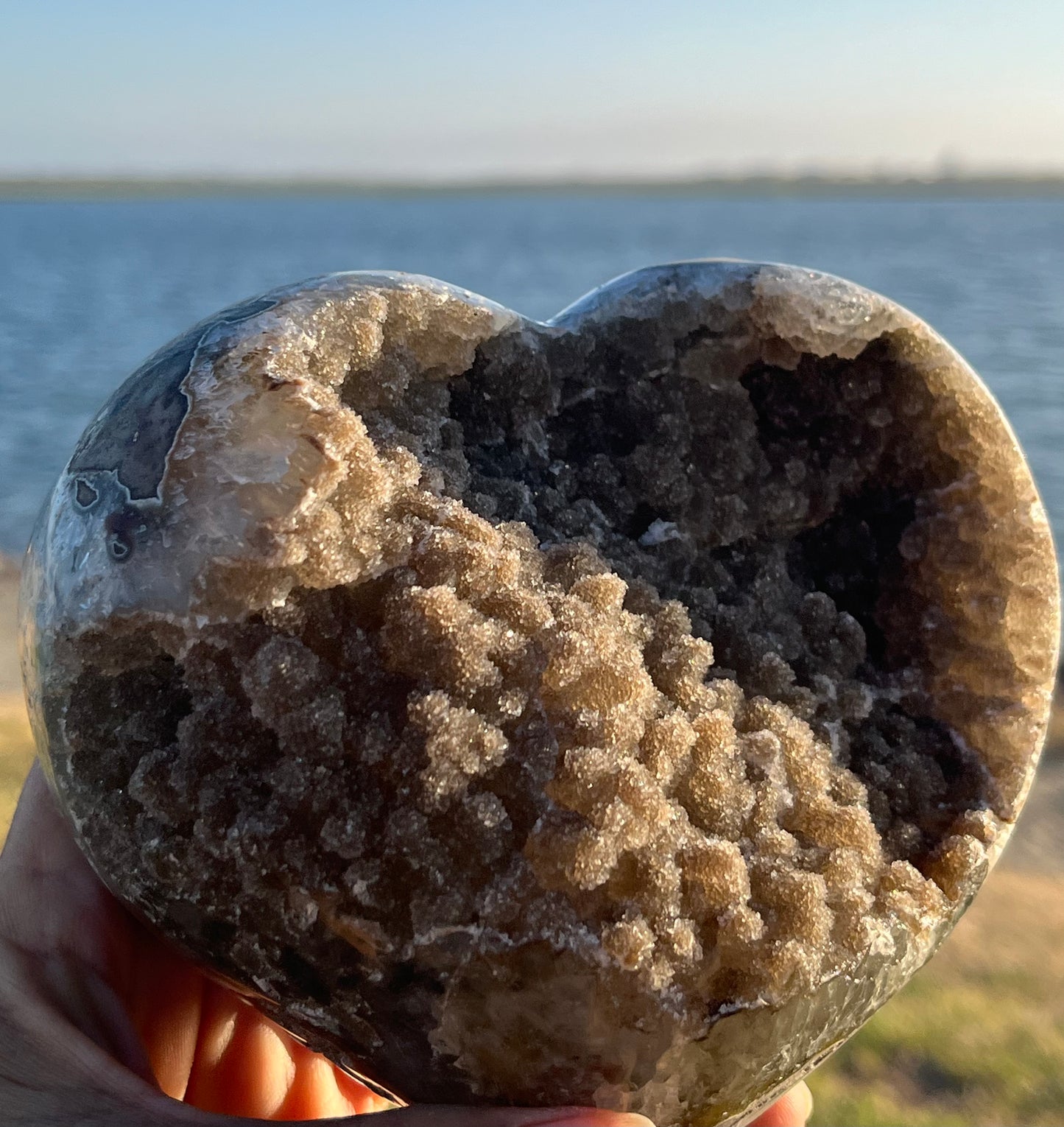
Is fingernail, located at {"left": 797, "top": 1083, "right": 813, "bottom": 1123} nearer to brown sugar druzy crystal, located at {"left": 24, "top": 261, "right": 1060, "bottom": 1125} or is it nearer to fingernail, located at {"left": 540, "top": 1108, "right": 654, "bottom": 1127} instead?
brown sugar druzy crystal, located at {"left": 24, "top": 261, "right": 1060, "bottom": 1125}

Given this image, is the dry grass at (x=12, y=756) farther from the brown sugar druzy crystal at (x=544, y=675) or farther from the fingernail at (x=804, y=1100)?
the brown sugar druzy crystal at (x=544, y=675)

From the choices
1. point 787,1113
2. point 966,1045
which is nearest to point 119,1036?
point 787,1113

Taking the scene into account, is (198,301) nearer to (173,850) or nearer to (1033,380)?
(1033,380)

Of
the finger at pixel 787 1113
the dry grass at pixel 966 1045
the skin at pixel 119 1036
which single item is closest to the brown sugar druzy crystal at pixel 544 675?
the skin at pixel 119 1036

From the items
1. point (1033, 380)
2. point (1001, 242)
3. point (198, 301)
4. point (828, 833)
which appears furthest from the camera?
point (1001, 242)

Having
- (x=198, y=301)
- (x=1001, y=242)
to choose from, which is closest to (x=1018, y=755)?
(x=198, y=301)

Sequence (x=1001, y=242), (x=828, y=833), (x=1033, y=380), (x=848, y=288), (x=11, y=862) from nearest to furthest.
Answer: (x=828, y=833) → (x=848, y=288) → (x=11, y=862) → (x=1033, y=380) → (x=1001, y=242)

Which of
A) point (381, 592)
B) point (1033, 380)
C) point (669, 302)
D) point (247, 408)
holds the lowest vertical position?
point (1033, 380)
